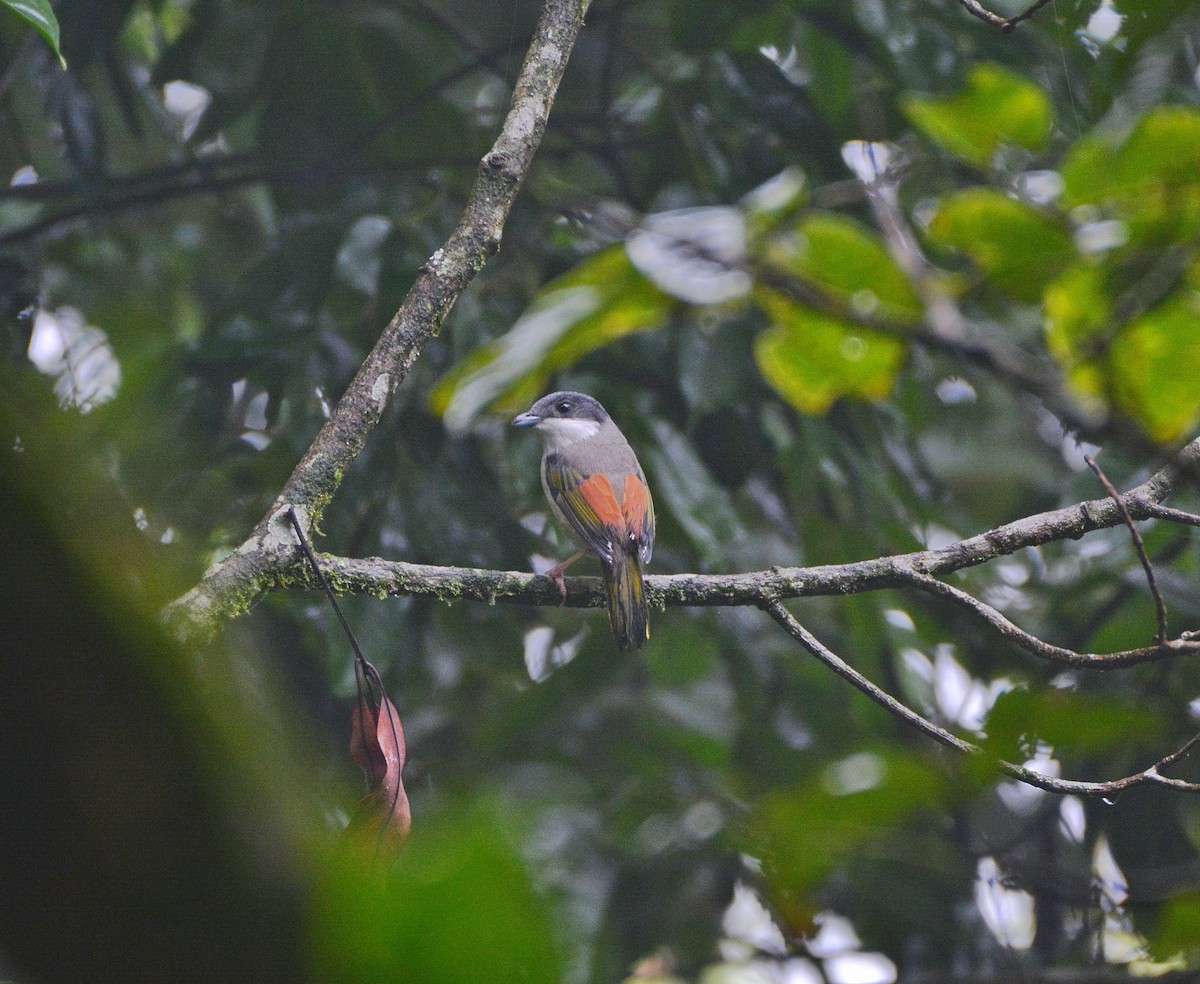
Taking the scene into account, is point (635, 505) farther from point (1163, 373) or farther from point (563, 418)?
point (1163, 373)

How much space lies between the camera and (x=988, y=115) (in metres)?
0.95

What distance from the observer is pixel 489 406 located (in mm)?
1011

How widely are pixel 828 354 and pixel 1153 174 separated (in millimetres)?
285

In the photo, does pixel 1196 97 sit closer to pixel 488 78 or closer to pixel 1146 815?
pixel 1146 815

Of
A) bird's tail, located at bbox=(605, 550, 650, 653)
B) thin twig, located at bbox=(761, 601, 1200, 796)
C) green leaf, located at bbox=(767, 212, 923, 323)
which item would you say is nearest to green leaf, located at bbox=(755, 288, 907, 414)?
green leaf, located at bbox=(767, 212, 923, 323)

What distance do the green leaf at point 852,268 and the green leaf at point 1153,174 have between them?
0.54 ft

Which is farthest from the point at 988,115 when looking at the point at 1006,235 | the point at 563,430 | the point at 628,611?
the point at 563,430

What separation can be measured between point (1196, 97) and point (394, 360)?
2.90 meters

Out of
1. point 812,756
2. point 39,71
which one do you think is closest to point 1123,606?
point 812,756

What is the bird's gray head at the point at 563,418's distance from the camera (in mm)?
4598

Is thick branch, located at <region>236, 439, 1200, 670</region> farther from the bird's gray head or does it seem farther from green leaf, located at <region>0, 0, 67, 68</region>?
the bird's gray head

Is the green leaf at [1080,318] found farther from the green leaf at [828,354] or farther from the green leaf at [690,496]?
the green leaf at [690,496]

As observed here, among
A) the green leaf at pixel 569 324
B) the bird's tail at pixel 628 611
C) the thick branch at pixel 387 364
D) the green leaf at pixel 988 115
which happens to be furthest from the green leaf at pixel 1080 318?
the bird's tail at pixel 628 611

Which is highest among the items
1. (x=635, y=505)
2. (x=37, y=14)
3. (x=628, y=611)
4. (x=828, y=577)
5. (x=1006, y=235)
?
(x=1006, y=235)
